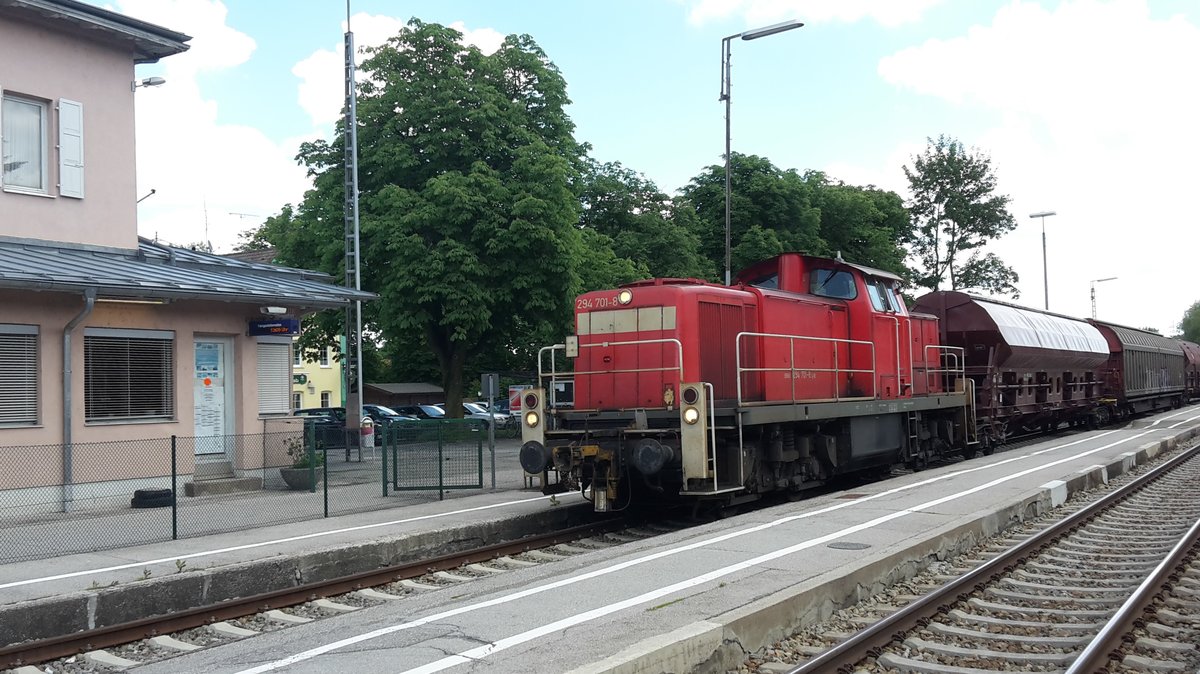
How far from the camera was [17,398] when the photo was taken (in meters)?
14.4

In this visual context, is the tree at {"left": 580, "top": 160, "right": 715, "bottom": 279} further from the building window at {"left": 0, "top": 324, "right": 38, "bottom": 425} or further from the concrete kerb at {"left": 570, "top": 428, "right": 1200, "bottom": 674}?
the concrete kerb at {"left": 570, "top": 428, "right": 1200, "bottom": 674}

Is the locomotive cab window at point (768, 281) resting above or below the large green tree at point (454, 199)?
below

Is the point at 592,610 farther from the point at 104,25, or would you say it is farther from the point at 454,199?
the point at 454,199

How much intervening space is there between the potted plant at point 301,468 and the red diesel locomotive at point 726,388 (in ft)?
12.3

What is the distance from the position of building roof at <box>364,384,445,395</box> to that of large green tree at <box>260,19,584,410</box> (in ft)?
77.6

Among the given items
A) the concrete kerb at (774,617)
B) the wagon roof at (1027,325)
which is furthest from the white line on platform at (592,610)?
the wagon roof at (1027,325)

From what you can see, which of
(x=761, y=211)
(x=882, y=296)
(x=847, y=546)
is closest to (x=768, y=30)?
(x=882, y=296)

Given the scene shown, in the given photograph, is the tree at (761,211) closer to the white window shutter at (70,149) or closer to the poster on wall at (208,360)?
the poster on wall at (208,360)

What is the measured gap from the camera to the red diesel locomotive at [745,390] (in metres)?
12.4

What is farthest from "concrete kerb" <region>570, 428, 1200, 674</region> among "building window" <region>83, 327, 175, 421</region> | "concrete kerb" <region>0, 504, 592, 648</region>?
"building window" <region>83, 327, 175, 421</region>

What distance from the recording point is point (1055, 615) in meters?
7.80

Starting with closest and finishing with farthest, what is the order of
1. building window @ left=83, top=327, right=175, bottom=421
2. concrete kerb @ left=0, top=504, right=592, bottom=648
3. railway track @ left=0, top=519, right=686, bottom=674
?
railway track @ left=0, top=519, right=686, bottom=674
concrete kerb @ left=0, top=504, right=592, bottom=648
building window @ left=83, top=327, right=175, bottom=421

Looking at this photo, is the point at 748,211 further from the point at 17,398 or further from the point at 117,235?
the point at 17,398

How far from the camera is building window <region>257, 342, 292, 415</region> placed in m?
18.6
